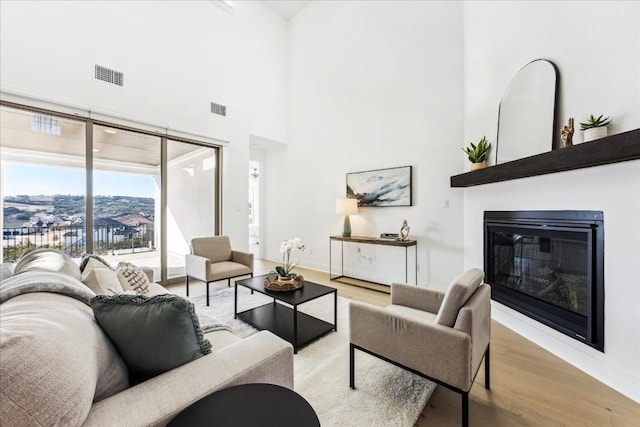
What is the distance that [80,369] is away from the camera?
0.76 meters

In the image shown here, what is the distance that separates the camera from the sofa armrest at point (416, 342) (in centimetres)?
140

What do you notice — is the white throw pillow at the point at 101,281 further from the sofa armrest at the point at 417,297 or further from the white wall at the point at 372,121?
the white wall at the point at 372,121

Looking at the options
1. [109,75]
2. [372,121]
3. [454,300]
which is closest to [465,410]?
[454,300]

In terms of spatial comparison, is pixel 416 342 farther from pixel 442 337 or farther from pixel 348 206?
pixel 348 206

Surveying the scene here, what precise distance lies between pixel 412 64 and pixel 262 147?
3.44 m

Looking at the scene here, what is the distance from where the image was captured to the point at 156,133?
4.05 metres

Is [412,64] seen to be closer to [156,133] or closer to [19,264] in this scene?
[156,133]

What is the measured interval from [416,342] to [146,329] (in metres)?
1.31

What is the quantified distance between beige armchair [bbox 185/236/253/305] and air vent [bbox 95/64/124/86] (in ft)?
7.49

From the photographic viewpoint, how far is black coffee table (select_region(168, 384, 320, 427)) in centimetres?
82

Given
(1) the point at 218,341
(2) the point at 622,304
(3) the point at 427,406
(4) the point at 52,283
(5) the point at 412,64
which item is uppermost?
(5) the point at 412,64

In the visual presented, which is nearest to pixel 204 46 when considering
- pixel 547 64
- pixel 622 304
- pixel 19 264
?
pixel 19 264

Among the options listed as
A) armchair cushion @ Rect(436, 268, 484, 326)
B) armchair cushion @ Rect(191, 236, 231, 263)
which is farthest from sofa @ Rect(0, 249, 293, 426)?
armchair cushion @ Rect(191, 236, 231, 263)

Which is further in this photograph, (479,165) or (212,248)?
(212,248)
